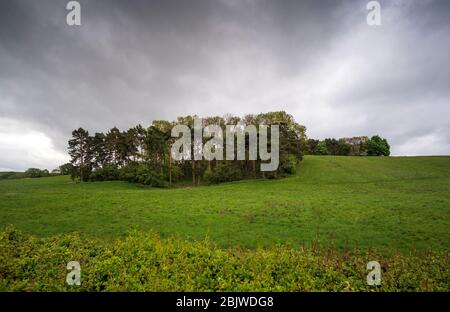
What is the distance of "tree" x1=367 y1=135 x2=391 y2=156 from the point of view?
108 meters

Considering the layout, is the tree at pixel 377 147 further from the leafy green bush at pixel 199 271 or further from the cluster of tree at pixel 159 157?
the leafy green bush at pixel 199 271

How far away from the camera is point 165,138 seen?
211 feet

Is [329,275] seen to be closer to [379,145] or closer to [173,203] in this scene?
[173,203]

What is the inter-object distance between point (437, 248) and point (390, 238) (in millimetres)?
2721

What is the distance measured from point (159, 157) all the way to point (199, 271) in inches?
2334

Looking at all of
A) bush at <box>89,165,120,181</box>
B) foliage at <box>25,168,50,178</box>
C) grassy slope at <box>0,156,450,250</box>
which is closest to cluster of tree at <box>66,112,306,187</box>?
bush at <box>89,165,120,181</box>

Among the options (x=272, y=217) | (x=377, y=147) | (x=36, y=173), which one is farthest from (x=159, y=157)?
(x=377, y=147)

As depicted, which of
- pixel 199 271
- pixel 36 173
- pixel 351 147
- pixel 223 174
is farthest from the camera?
pixel 351 147

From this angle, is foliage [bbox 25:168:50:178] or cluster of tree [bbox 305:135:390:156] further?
cluster of tree [bbox 305:135:390:156]

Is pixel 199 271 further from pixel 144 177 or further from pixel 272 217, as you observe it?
pixel 144 177

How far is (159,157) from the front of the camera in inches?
2532

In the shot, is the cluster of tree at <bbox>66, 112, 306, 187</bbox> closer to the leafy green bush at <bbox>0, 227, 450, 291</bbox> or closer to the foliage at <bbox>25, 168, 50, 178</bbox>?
the foliage at <bbox>25, 168, 50, 178</bbox>

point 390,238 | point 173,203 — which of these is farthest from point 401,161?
point 173,203

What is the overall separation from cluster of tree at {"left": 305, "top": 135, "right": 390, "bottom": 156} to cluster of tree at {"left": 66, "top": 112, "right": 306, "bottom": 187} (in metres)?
44.7
